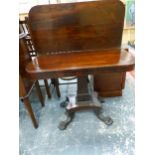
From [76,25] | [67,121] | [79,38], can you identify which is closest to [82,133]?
[67,121]

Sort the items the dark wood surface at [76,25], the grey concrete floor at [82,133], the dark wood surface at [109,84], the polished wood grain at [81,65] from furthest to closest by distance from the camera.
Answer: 1. the dark wood surface at [109,84]
2. the dark wood surface at [76,25]
3. the grey concrete floor at [82,133]
4. the polished wood grain at [81,65]

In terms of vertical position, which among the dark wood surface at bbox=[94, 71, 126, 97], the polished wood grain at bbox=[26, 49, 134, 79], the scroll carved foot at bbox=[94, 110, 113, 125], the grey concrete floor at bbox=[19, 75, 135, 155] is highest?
the polished wood grain at bbox=[26, 49, 134, 79]

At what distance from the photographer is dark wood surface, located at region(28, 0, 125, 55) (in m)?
1.78

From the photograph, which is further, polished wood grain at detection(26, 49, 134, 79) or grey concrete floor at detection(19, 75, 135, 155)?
grey concrete floor at detection(19, 75, 135, 155)

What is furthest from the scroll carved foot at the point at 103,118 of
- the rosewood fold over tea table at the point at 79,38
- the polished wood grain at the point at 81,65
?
the polished wood grain at the point at 81,65

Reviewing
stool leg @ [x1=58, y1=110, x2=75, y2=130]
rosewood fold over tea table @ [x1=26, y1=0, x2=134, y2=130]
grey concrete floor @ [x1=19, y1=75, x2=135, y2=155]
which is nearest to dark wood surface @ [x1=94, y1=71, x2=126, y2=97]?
grey concrete floor @ [x1=19, y1=75, x2=135, y2=155]

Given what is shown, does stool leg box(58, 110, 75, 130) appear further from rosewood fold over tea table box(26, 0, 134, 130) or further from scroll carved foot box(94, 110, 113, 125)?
scroll carved foot box(94, 110, 113, 125)

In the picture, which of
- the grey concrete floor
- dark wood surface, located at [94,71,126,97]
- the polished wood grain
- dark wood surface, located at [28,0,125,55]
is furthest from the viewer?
dark wood surface, located at [94,71,126,97]

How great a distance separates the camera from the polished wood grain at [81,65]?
145 centimetres

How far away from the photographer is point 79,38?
188 centimetres

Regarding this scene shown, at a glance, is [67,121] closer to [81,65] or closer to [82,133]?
[82,133]

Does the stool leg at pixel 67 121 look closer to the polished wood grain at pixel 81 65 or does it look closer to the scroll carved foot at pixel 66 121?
the scroll carved foot at pixel 66 121

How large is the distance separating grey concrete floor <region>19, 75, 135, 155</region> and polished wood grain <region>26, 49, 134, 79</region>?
63 centimetres

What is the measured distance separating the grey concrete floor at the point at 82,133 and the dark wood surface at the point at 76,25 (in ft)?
2.34
